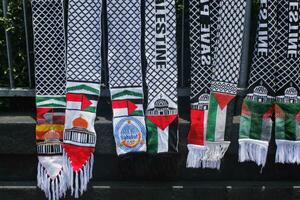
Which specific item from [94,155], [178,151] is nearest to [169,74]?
[178,151]

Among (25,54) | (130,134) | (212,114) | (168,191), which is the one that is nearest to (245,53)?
(212,114)

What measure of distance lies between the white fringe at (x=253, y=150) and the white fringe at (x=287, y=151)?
10cm

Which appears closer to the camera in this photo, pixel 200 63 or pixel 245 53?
pixel 200 63

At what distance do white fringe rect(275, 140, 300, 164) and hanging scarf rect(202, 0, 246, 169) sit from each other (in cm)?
39

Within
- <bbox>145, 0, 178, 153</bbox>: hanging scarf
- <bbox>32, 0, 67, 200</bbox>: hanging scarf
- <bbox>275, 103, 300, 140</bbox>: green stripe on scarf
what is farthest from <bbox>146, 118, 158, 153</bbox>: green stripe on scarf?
<bbox>275, 103, 300, 140</bbox>: green stripe on scarf

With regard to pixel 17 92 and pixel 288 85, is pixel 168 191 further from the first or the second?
pixel 17 92

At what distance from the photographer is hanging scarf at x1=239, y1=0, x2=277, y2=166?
374 centimetres

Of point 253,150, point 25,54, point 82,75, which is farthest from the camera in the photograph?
point 25,54

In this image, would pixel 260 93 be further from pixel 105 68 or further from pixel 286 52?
pixel 105 68

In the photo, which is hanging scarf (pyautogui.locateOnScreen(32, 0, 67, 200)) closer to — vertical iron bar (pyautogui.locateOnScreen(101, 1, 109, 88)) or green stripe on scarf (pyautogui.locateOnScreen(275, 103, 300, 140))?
vertical iron bar (pyautogui.locateOnScreen(101, 1, 109, 88))

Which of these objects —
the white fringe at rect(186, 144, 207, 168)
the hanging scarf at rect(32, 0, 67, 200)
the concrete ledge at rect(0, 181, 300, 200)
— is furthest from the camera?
the concrete ledge at rect(0, 181, 300, 200)

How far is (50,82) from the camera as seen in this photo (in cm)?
375

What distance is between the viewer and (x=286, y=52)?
3.76 m

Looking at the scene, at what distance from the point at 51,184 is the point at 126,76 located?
38.1 inches
